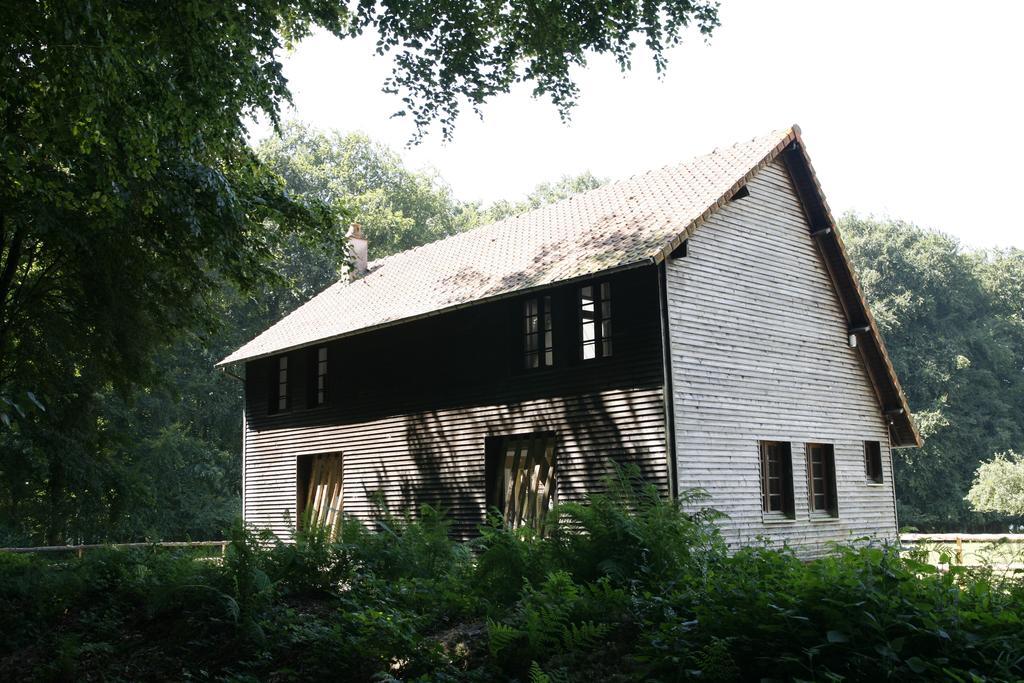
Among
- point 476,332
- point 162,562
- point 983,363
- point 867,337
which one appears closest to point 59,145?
point 162,562

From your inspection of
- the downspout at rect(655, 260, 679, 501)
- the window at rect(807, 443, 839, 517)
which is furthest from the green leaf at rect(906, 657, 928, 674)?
the window at rect(807, 443, 839, 517)

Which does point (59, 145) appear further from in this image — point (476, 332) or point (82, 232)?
point (476, 332)

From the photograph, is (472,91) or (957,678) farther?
(472,91)

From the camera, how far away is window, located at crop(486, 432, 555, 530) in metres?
15.5

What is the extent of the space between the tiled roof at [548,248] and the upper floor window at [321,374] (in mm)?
529

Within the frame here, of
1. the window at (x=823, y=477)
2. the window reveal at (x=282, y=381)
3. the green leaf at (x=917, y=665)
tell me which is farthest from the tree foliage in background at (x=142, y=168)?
the window at (x=823, y=477)

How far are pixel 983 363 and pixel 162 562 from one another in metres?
39.6

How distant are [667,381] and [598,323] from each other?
172 centimetres

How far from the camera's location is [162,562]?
958 cm

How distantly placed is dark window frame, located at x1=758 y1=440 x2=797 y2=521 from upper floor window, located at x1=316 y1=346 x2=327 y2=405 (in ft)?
31.5

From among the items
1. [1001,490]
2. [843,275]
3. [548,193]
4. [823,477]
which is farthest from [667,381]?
[548,193]

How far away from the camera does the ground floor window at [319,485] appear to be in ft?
65.6

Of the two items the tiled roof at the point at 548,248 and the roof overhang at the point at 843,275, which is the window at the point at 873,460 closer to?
the roof overhang at the point at 843,275

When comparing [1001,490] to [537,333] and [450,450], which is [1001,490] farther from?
[450,450]
